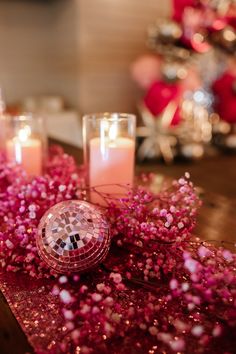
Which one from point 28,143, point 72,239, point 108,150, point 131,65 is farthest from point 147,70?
point 72,239

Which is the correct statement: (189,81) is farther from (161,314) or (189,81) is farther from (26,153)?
(161,314)

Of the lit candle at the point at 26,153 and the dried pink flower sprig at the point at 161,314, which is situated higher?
the lit candle at the point at 26,153

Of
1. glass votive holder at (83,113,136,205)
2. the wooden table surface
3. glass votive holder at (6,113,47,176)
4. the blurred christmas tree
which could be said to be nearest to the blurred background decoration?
the blurred christmas tree

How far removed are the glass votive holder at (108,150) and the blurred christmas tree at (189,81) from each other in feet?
5.25

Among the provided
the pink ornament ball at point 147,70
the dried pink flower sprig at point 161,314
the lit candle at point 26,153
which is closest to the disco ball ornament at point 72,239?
the dried pink flower sprig at point 161,314

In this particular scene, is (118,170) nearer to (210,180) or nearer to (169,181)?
(169,181)

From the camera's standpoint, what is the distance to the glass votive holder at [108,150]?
61 cm

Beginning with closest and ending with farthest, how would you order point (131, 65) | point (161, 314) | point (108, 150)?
point (161, 314) → point (108, 150) → point (131, 65)

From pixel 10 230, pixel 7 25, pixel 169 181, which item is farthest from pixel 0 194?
pixel 7 25

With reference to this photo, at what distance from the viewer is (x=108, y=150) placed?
611 millimetres

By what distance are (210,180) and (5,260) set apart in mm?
1488

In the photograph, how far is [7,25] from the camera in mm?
2803

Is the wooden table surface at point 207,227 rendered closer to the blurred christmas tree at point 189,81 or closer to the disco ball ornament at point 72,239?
the disco ball ornament at point 72,239

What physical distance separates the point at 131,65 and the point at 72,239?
2.50 m
